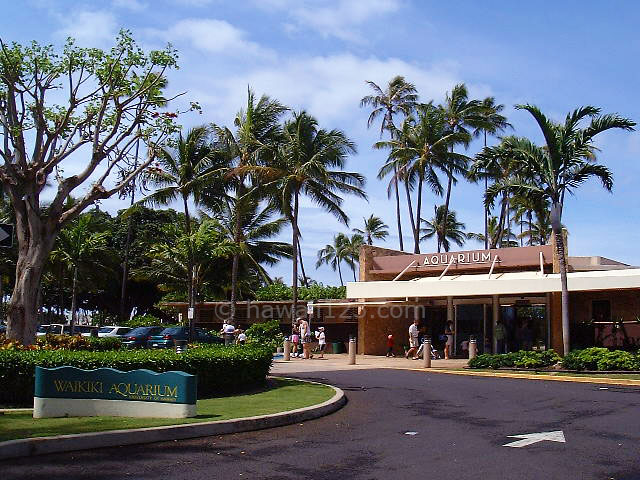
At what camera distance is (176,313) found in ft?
165

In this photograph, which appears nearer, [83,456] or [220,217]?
[83,456]

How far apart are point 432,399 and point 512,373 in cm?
752

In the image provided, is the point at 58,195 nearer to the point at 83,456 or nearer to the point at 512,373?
the point at 83,456

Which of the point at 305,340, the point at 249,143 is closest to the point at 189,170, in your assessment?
the point at 249,143

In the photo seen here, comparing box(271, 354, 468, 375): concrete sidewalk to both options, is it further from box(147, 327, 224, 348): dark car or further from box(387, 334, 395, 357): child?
box(147, 327, 224, 348): dark car

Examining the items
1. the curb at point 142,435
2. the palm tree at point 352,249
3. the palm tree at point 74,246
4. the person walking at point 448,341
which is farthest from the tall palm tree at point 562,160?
the palm tree at point 352,249

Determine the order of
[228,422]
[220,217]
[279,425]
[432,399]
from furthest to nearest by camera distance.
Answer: [220,217], [432,399], [279,425], [228,422]

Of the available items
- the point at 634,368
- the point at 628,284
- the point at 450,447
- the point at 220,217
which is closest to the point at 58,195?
the point at 450,447

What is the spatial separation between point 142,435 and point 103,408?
81.8 inches

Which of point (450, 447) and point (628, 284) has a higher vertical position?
point (628, 284)

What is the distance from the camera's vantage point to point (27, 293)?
54.7ft

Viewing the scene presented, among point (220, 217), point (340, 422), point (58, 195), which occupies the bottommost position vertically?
point (340, 422)

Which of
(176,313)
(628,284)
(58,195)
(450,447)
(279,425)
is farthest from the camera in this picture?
(176,313)

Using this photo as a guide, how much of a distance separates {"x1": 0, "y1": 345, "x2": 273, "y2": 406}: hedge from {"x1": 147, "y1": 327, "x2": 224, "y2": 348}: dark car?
55.0ft
